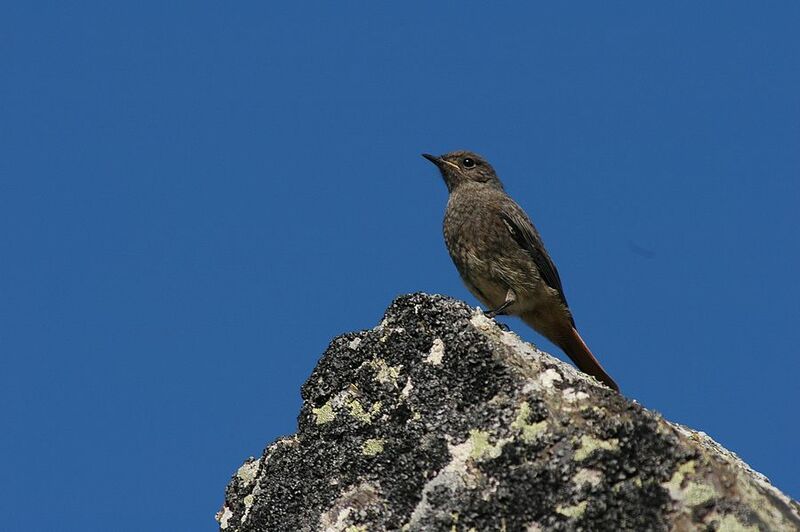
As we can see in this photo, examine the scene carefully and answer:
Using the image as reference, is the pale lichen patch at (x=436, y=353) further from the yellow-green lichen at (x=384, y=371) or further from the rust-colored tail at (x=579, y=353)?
the rust-colored tail at (x=579, y=353)

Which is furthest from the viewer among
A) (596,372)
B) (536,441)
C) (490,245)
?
(490,245)

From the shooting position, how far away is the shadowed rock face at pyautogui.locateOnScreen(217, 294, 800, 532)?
140 inches

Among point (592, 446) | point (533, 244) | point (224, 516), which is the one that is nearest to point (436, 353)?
point (592, 446)

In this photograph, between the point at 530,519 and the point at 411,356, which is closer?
the point at 530,519

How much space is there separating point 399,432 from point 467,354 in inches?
17.0

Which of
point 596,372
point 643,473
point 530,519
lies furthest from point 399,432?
point 596,372

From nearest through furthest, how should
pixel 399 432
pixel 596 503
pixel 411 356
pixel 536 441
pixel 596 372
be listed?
pixel 596 503
pixel 536 441
pixel 399 432
pixel 411 356
pixel 596 372

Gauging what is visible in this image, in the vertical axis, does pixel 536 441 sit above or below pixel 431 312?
below

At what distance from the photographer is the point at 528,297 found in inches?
335

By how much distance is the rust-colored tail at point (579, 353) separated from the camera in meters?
7.63

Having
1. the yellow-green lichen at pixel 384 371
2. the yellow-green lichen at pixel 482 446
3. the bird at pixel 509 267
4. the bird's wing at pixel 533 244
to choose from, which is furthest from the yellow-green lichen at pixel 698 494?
the bird's wing at pixel 533 244

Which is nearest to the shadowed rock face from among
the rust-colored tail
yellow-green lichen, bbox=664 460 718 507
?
yellow-green lichen, bbox=664 460 718 507

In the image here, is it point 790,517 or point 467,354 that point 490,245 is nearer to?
point 467,354

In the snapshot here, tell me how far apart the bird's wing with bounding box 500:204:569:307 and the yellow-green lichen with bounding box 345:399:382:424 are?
4.21 metres
